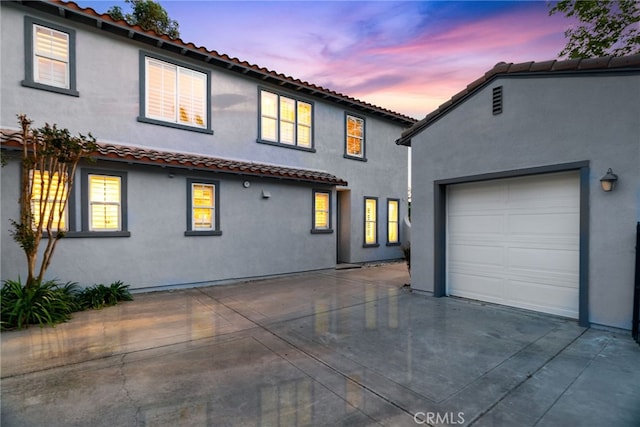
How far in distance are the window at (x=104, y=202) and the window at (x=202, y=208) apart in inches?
58.0

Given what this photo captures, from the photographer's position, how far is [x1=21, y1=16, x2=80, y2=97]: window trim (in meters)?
6.44

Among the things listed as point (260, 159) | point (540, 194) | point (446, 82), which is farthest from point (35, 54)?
point (446, 82)

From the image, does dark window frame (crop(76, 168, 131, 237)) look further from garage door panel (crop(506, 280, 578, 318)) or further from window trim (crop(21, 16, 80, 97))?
garage door panel (crop(506, 280, 578, 318))

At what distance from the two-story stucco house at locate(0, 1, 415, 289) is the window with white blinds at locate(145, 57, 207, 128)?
3 cm

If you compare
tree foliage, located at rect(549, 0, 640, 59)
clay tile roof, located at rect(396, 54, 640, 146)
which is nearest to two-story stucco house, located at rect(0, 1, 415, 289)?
clay tile roof, located at rect(396, 54, 640, 146)

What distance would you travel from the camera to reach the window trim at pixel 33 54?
6441mm

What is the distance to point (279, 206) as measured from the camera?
968 cm

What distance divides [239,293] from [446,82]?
1053 centimetres

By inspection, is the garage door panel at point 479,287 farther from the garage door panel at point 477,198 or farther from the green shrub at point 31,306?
the green shrub at point 31,306

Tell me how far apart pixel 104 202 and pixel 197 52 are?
4.69m

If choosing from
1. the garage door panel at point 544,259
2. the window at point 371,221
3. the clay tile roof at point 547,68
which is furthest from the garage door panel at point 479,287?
the window at point 371,221

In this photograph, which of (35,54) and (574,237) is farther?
(35,54)

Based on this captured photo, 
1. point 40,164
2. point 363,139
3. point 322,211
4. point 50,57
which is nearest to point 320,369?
point 40,164

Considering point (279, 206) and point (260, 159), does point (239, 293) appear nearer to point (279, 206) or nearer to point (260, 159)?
point (279, 206)
